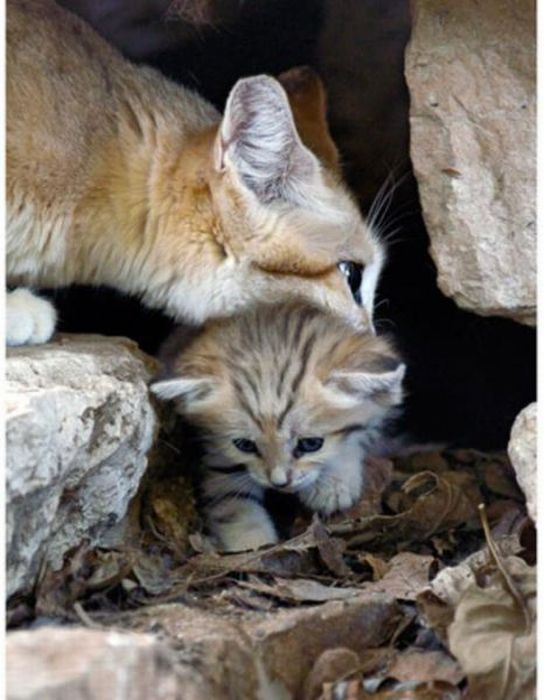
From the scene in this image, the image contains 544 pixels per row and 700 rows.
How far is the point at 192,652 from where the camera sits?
7.30ft

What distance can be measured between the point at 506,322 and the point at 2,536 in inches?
109

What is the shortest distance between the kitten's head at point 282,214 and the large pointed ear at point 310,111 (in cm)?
18

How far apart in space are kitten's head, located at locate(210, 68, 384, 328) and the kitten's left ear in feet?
0.76

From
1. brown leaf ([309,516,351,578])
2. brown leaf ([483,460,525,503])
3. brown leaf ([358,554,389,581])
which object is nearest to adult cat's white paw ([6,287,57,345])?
brown leaf ([309,516,351,578])

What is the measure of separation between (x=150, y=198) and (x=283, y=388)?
0.60 meters

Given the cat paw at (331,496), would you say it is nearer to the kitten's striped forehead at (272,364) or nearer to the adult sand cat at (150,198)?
the kitten's striped forehead at (272,364)

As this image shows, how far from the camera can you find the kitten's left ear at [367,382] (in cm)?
323

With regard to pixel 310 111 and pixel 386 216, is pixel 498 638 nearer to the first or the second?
pixel 310 111

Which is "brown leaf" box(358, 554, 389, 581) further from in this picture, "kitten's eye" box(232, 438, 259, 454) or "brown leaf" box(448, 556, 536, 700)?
"brown leaf" box(448, 556, 536, 700)

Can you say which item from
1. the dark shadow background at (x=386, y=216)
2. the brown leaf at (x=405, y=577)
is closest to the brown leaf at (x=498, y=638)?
the brown leaf at (x=405, y=577)

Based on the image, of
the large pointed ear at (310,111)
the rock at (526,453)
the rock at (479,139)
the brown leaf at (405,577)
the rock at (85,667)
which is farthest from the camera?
the large pointed ear at (310,111)

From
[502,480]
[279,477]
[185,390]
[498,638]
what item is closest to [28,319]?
[185,390]

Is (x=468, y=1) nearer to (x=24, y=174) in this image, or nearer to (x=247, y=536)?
(x=24, y=174)

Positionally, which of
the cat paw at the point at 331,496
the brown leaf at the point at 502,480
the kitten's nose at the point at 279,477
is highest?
the kitten's nose at the point at 279,477
